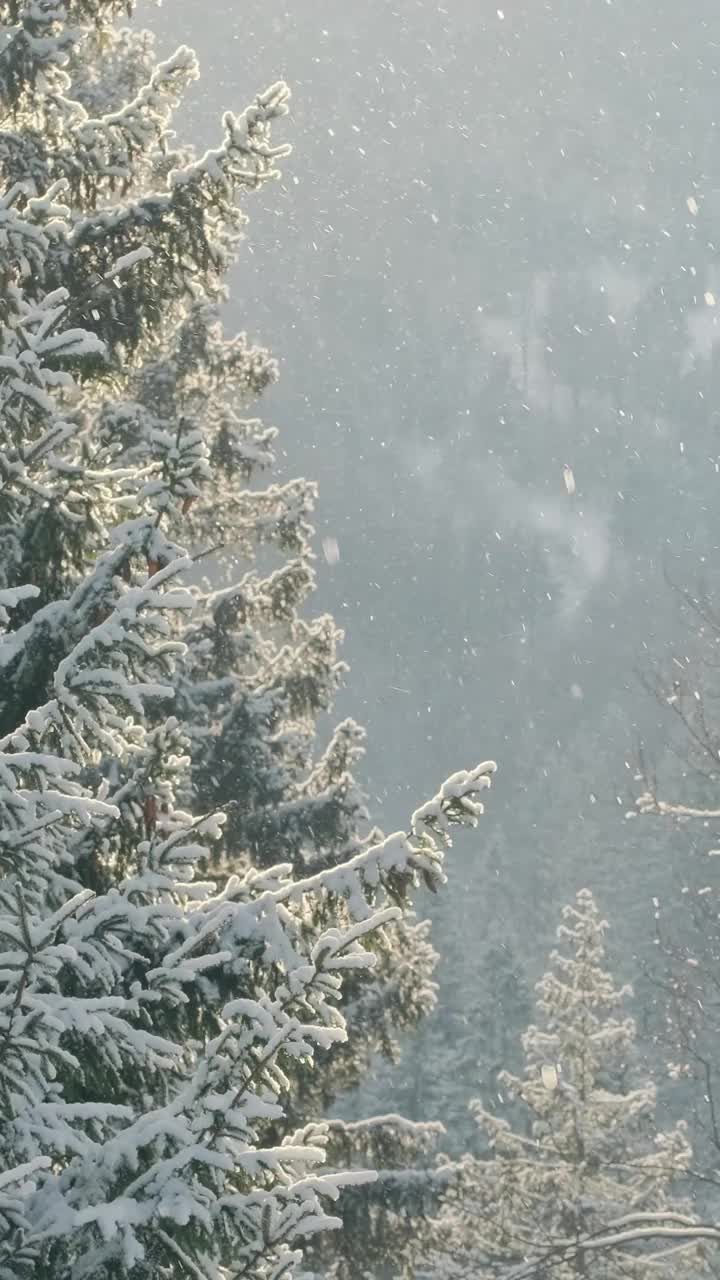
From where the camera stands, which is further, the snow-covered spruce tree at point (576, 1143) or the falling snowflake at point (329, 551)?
the falling snowflake at point (329, 551)

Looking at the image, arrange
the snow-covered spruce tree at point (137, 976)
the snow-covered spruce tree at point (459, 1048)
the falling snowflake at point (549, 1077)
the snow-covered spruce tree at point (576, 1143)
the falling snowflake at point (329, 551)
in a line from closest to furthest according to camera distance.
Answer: the snow-covered spruce tree at point (137, 976) < the snow-covered spruce tree at point (576, 1143) < the falling snowflake at point (549, 1077) < the falling snowflake at point (329, 551) < the snow-covered spruce tree at point (459, 1048)

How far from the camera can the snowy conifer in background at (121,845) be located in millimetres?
3320

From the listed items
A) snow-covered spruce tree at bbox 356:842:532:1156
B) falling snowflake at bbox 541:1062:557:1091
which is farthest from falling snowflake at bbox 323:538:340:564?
snow-covered spruce tree at bbox 356:842:532:1156

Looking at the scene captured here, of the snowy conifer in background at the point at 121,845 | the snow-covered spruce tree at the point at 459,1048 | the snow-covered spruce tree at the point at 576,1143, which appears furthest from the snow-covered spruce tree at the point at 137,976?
the snow-covered spruce tree at the point at 459,1048

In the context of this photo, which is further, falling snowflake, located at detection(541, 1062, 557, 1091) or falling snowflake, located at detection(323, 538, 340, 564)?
falling snowflake, located at detection(323, 538, 340, 564)

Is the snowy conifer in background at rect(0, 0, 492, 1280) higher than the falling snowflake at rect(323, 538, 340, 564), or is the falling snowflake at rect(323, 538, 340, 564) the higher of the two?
the falling snowflake at rect(323, 538, 340, 564)

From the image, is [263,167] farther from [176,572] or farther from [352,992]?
[352,992]

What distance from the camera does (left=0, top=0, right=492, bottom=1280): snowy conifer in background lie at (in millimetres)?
3320

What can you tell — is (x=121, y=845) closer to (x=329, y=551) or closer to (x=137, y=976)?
(x=137, y=976)

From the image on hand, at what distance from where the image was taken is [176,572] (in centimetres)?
363

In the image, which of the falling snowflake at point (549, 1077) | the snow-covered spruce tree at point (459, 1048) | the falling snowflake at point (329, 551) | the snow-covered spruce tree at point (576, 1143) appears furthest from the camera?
the snow-covered spruce tree at point (459, 1048)

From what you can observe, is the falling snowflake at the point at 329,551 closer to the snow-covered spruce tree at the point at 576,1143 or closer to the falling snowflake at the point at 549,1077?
the snow-covered spruce tree at the point at 576,1143

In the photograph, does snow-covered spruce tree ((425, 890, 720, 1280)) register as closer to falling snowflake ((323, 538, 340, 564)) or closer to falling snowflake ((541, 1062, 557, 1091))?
falling snowflake ((541, 1062, 557, 1091))

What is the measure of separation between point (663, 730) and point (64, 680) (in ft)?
448
